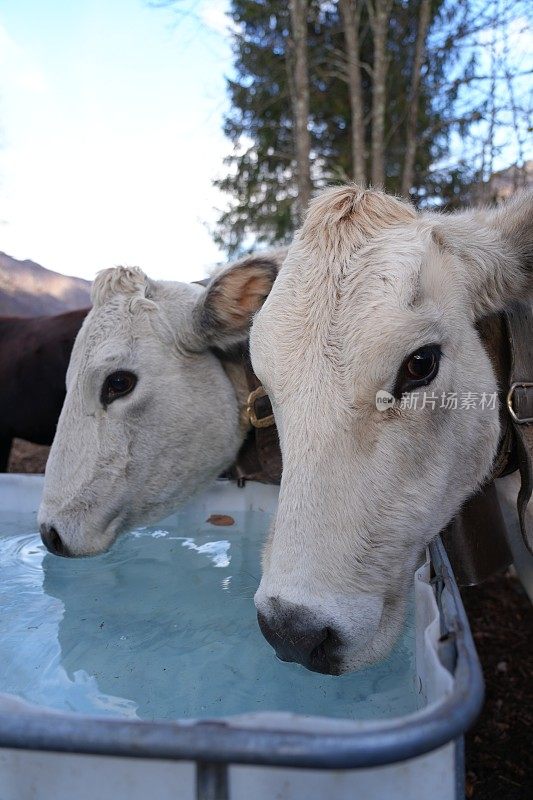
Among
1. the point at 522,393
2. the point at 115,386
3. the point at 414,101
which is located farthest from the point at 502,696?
the point at 414,101

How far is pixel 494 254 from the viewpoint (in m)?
1.81

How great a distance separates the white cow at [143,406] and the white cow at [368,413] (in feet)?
3.67

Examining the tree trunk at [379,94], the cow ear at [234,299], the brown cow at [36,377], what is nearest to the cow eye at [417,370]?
the cow ear at [234,299]

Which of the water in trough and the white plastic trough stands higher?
the white plastic trough

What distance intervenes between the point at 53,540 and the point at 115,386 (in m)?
0.80

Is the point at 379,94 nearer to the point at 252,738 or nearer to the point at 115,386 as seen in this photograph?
the point at 115,386

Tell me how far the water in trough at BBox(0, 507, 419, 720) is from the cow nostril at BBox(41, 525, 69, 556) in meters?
0.21

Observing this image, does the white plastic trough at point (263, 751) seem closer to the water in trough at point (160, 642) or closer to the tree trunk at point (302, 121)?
the water in trough at point (160, 642)

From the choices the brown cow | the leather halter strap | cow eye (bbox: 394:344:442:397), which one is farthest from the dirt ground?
the brown cow

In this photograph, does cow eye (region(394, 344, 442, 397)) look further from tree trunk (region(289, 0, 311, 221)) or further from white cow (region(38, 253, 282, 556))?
tree trunk (region(289, 0, 311, 221))

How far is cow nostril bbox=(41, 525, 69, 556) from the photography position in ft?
8.71

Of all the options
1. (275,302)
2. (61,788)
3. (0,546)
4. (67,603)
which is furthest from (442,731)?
(0,546)

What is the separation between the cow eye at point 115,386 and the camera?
280cm

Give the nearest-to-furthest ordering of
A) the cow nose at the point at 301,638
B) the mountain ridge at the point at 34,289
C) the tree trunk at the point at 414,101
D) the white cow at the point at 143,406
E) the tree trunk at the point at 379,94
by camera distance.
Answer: the cow nose at the point at 301,638 → the white cow at the point at 143,406 → the mountain ridge at the point at 34,289 → the tree trunk at the point at 379,94 → the tree trunk at the point at 414,101
